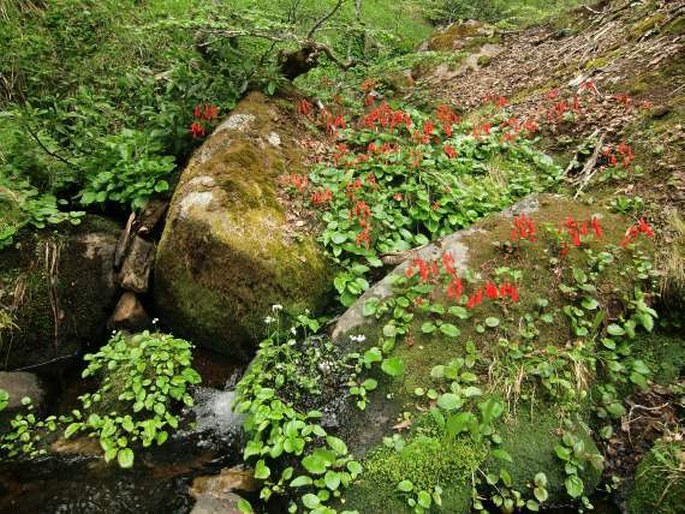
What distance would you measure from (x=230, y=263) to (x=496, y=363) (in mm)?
2624

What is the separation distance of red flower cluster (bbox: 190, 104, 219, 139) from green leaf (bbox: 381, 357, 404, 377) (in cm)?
376

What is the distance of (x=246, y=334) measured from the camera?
4.56 meters

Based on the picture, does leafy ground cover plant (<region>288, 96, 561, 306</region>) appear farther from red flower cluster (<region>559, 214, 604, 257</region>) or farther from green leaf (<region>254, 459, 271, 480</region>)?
green leaf (<region>254, 459, 271, 480</region>)

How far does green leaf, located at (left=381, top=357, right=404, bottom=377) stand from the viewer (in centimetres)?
345

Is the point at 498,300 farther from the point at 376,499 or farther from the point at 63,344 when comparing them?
the point at 63,344

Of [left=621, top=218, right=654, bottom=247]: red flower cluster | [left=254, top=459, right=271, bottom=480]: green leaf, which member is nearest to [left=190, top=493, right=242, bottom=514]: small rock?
[left=254, top=459, right=271, bottom=480]: green leaf

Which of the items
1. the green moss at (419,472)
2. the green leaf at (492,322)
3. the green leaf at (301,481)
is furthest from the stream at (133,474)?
the green leaf at (492,322)

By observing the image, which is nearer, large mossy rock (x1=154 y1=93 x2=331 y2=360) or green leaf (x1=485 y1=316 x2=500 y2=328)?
green leaf (x1=485 y1=316 x2=500 y2=328)

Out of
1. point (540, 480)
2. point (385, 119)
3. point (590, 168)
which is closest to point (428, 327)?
point (540, 480)

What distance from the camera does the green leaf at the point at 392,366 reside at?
3.45 meters

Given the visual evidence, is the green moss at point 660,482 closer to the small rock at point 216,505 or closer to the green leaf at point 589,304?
the green leaf at point 589,304

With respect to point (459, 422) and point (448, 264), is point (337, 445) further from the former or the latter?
point (448, 264)

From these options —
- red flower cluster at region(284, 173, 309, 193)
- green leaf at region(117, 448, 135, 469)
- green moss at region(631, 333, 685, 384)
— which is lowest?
green leaf at region(117, 448, 135, 469)

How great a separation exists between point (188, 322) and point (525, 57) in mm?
8981
